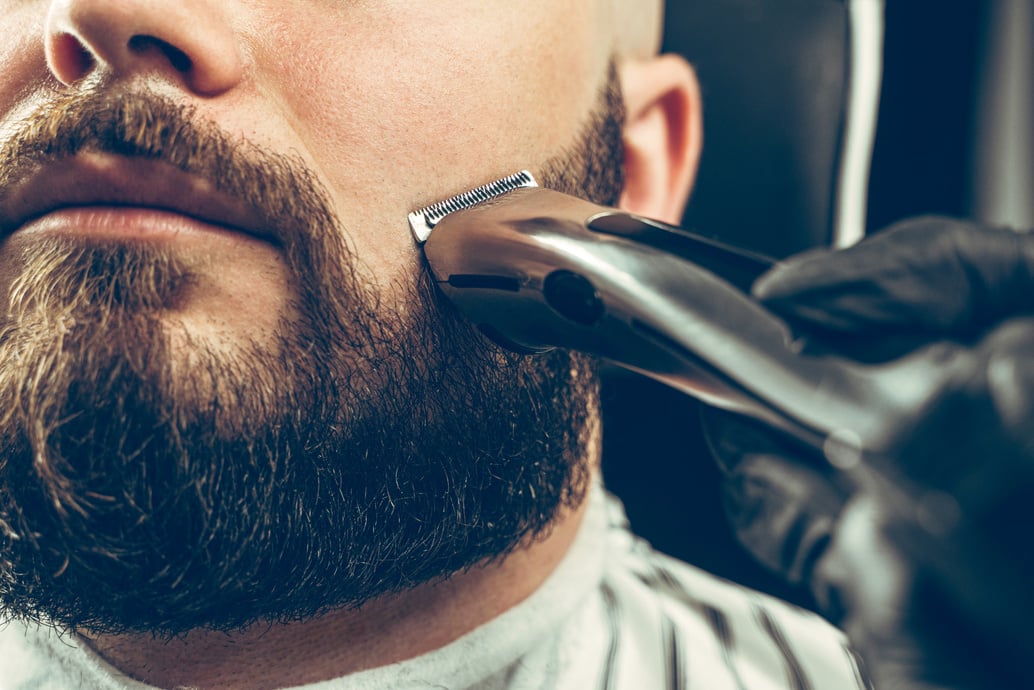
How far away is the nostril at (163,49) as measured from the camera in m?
0.48

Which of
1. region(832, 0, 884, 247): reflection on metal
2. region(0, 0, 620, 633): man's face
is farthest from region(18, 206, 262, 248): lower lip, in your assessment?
region(832, 0, 884, 247): reflection on metal

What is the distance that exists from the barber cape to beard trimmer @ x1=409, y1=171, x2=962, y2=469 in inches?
10.0

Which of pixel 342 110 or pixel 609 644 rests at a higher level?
pixel 342 110

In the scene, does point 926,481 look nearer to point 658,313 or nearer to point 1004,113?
point 658,313

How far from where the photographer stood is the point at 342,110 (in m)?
0.55

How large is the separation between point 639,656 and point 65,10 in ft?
2.08

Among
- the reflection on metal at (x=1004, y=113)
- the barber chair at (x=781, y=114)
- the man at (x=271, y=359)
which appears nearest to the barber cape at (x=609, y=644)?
the man at (x=271, y=359)

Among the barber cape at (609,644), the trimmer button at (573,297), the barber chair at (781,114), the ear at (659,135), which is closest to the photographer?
the trimmer button at (573,297)

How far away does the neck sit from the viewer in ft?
2.01

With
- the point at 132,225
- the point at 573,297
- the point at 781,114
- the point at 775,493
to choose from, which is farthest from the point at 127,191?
the point at 781,114

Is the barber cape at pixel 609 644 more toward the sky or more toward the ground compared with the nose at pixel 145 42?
more toward the ground

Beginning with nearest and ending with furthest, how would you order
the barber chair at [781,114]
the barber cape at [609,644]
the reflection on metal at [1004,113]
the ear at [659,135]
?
the barber cape at [609,644], the ear at [659,135], the barber chair at [781,114], the reflection on metal at [1004,113]

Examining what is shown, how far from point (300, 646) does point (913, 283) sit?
0.46m

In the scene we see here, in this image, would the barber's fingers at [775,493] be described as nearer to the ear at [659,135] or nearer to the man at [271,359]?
the man at [271,359]
